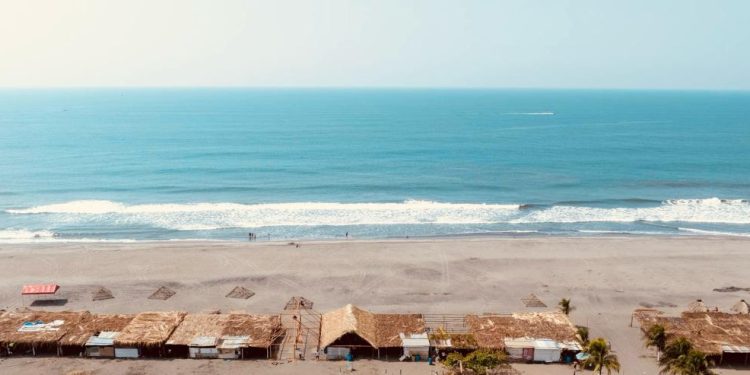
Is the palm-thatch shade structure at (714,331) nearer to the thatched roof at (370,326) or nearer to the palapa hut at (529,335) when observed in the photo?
the palapa hut at (529,335)

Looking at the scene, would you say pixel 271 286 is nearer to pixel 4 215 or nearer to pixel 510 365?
pixel 510 365

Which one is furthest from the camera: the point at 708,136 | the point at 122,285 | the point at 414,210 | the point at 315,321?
the point at 708,136

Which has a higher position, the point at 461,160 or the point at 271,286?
the point at 461,160

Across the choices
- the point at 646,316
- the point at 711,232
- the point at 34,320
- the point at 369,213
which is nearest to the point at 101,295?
the point at 34,320

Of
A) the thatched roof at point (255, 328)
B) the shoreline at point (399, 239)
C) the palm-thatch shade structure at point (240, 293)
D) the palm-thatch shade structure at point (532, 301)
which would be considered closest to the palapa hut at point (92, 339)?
the thatched roof at point (255, 328)

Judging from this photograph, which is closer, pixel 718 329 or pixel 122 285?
pixel 718 329

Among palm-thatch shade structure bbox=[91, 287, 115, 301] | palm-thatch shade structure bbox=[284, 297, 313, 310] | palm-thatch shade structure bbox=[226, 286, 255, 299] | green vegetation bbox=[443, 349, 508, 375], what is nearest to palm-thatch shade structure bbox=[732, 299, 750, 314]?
green vegetation bbox=[443, 349, 508, 375]

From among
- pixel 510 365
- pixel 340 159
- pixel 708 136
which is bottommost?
pixel 510 365

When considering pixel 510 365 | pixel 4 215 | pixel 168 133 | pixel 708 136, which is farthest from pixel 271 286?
pixel 708 136
